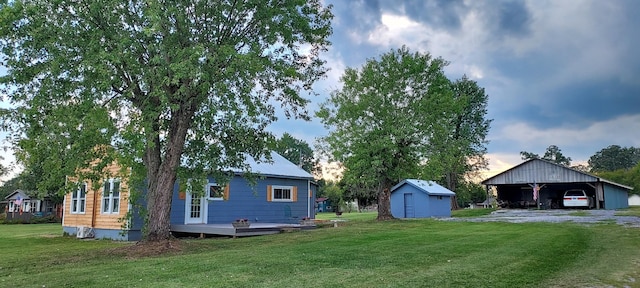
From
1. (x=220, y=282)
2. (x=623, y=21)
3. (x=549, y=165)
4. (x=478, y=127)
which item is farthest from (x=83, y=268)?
(x=478, y=127)

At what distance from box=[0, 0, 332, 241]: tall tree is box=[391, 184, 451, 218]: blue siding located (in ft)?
65.8

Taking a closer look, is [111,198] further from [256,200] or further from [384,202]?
[384,202]

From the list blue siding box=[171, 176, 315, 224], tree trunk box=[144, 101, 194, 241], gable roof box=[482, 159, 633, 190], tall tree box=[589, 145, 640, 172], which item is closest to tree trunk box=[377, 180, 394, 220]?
blue siding box=[171, 176, 315, 224]

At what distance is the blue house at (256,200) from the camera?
16.8 m

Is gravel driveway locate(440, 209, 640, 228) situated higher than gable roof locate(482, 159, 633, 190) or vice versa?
gable roof locate(482, 159, 633, 190)

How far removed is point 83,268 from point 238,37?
6683 mm

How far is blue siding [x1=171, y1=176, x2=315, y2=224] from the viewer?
1727 centimetres

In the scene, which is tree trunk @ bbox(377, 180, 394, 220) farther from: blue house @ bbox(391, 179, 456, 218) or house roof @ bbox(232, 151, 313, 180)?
blue house @ bbox(391, 179, 456, 218)

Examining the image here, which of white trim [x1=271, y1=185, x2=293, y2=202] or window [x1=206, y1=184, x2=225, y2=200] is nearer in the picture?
window [x1=206, y1=184, x2=225, y2=200]

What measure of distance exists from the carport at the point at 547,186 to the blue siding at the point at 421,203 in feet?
22.2

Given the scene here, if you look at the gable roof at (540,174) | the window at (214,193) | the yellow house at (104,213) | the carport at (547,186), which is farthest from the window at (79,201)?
the gable roof at (540,174)

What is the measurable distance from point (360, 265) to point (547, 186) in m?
34.8

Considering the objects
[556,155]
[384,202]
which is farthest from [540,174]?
[556,155]

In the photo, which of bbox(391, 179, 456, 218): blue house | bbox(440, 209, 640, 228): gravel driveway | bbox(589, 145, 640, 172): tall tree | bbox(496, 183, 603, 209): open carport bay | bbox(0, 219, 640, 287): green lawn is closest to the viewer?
bbox(0, 219, 640, 287): green lawn
